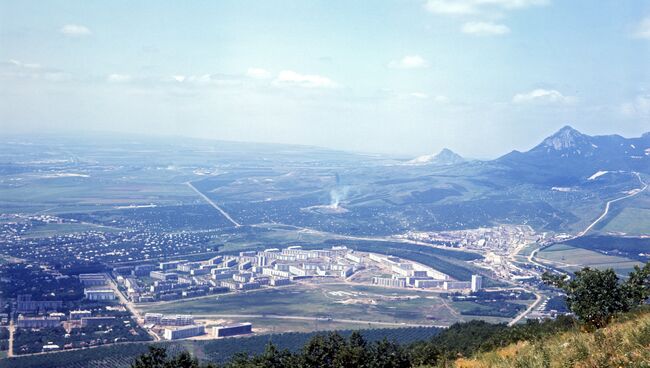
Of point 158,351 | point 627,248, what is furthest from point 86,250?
point 627,248

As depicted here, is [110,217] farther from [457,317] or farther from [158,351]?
[158,351]

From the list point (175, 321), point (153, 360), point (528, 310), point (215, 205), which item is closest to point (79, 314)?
point (175, 321)

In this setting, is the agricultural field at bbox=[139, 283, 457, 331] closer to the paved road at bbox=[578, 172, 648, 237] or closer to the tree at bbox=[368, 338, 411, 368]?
the tree at bbox=[368, 338, 411, 368]

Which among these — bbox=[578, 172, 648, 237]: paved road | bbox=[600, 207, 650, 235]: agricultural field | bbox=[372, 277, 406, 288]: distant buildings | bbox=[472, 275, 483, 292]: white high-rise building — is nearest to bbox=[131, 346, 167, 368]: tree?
bbox=[372, 277, 406, 288]: distant buildings

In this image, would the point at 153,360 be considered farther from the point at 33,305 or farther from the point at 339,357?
the point at 33,305

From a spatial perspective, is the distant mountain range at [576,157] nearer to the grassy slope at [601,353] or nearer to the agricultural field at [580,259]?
the agricultural field at [580,259]

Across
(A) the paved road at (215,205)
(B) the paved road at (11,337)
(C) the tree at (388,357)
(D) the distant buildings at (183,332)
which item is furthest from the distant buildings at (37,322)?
(A) the paved road at (215,205)
